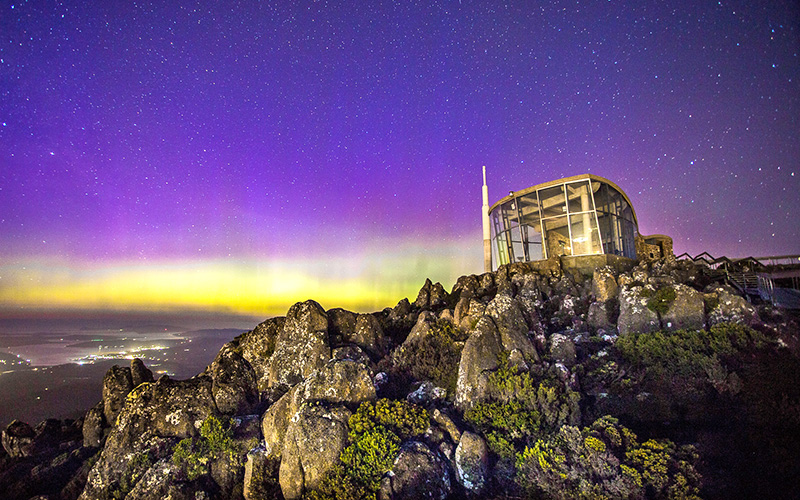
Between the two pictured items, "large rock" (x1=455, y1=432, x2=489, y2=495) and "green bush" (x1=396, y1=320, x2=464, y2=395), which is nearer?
"large rock" (x1=455, y1=432, x2=489, y2=495)

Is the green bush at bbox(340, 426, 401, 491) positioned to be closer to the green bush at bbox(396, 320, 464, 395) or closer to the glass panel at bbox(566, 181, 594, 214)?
the green bush at bbox(396, 320, 464, 395)

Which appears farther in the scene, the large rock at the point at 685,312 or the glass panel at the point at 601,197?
the glass panel at the point at 601,197

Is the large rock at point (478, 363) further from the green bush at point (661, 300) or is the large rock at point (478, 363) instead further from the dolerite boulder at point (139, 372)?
the dolerite boulder at point (139, 372)

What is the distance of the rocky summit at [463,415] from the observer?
28.5 ft

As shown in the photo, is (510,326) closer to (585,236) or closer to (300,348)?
(300,348)

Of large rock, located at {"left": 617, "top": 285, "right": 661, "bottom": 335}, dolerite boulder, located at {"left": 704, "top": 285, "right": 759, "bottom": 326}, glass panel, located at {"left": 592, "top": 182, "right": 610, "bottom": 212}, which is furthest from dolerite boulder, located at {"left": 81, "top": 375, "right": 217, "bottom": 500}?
glass panel, located at {"left": 592, "top": 182, "right": 610, "bottom": 212}

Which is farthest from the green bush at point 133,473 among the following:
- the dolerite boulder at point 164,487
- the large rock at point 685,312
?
the large rock at point 685,312

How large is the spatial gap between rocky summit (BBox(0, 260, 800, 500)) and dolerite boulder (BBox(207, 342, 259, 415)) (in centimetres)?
7

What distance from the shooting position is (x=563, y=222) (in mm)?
32750

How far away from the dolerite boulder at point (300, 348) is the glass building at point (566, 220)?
2512 cm

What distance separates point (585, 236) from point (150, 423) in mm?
33211

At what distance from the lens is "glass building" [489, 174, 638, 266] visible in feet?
102

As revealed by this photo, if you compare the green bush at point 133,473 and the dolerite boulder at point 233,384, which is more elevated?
the dolerite boulder at point 233,384

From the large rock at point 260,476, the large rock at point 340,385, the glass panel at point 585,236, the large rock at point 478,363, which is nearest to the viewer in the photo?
the large rock at point 260,476
